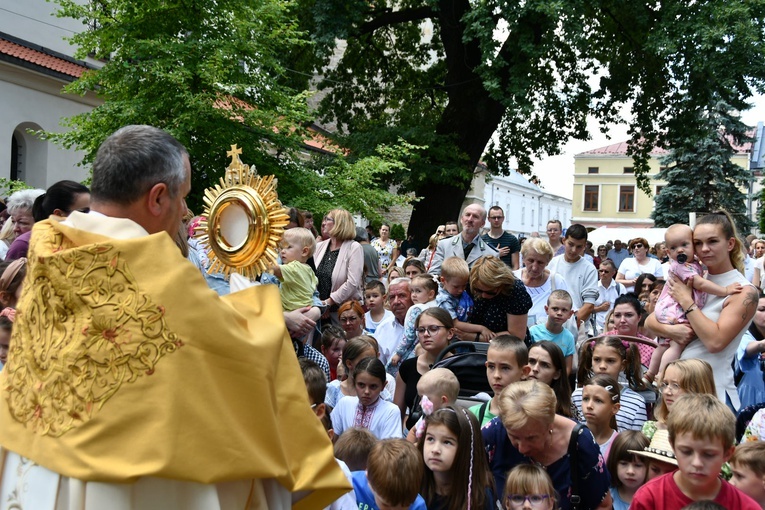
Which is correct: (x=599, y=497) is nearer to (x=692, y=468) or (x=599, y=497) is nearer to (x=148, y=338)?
(x=692, y=468)

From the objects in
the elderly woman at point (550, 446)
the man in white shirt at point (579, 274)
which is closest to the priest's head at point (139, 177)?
the elderly woman at point (550, 446)

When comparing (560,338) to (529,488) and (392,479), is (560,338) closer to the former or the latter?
(529,488)

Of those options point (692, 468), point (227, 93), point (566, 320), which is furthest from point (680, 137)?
point (692, 468)

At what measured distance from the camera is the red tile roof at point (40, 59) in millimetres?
20797

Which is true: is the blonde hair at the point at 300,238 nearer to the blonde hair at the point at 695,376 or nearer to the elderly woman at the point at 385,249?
the blonde hair at the point at 695,376

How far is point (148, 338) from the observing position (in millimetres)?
2301

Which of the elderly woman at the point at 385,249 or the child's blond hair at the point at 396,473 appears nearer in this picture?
the child's blond hair at the point at 396,473

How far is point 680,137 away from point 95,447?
67.5 ft

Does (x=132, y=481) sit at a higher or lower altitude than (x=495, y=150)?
lower

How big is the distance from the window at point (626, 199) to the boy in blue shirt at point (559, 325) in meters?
77.4

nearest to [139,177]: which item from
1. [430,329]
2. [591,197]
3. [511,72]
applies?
[430,329]

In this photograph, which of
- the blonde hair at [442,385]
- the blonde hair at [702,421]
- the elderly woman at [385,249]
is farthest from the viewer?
the elderly woman at [385,249]

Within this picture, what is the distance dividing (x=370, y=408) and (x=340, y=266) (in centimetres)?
313

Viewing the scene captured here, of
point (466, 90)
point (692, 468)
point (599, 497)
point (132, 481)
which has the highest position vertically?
point (466, 90)
